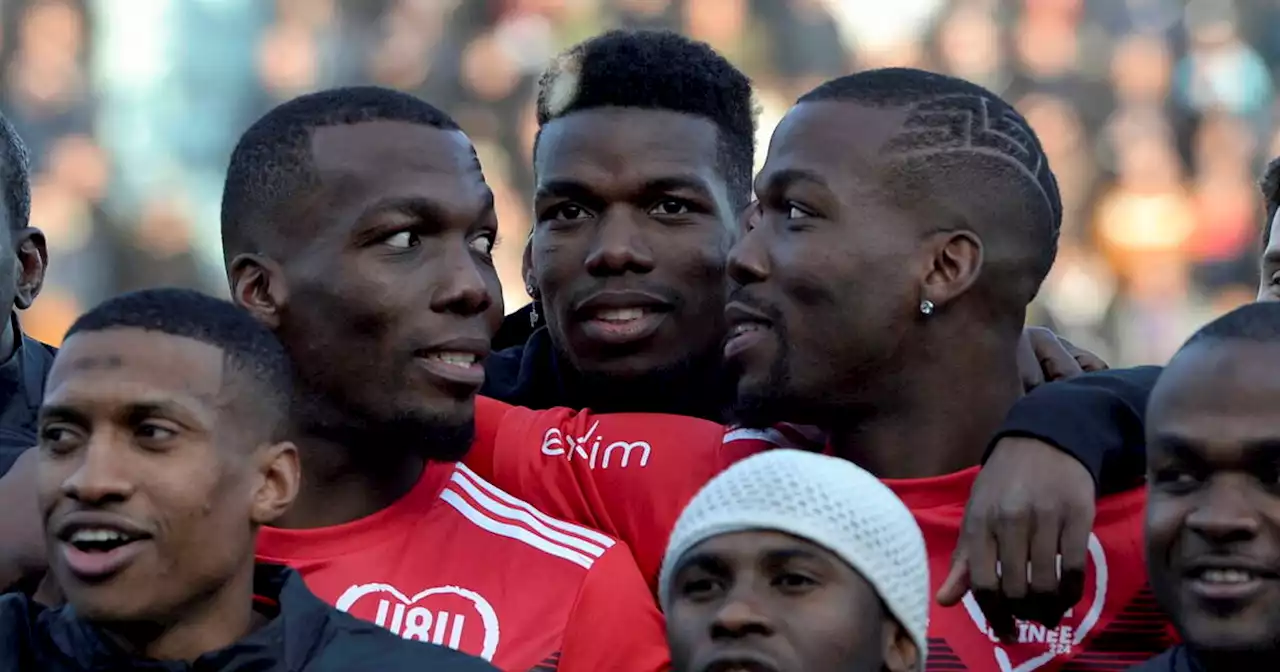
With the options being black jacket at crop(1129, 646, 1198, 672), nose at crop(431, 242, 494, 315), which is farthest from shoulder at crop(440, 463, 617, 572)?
black jacket at crop(1129, 646, 1198, 672)

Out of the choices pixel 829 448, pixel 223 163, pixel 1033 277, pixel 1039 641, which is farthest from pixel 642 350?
pixel 223 163

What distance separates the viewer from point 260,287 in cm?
385

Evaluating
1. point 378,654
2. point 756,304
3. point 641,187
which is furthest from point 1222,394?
point 641,187

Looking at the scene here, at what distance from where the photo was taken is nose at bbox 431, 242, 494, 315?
147 inches

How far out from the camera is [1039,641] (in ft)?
11.3

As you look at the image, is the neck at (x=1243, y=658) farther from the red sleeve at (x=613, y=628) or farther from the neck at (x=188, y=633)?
the neck at (x=188, y=633)

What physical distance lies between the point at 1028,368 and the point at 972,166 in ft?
1.22

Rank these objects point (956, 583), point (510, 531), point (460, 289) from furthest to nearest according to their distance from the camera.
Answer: point (460, 289)
point (510, 531)
point (956, 583)

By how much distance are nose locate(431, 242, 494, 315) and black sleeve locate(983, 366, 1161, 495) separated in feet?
2.97

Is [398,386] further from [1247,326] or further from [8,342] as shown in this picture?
[1247,326]

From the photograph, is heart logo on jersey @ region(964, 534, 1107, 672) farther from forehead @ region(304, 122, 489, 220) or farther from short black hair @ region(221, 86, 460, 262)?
short black hair @ region(221, 86, 460, 262)

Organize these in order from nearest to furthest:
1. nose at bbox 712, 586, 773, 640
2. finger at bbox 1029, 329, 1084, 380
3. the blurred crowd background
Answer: nose at bbox 712, 586, 773, 640 < finger at bbox 1029, 329, 1084, 380 < the blurred crowd background

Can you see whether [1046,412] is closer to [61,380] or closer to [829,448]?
[829,448]

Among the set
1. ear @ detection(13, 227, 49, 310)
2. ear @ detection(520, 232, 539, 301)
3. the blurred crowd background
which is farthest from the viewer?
the blurred crowd background
